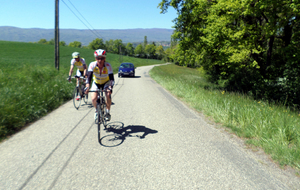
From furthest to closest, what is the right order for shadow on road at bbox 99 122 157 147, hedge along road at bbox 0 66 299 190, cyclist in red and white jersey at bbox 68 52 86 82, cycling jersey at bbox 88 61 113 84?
cyclist in red and white jersey at bbox 68 52 86 82 < cycling jersey at bbox 88 61 113 84 < shadow on road at bbox 99 122 157 147 < hedge along road at bbox 0 66 299 190

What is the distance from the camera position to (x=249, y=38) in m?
12.5

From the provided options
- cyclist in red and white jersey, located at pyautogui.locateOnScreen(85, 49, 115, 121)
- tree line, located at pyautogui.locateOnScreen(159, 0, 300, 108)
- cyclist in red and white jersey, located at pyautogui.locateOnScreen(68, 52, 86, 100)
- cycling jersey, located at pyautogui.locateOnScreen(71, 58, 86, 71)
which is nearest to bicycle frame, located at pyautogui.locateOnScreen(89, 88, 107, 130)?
cyclist in red and white jersey, located at pyautogui.locateOnScreen(85, 49, 115, 121)

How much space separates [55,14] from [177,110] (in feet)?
39.3

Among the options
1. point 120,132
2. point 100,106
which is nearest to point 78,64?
point 100,106

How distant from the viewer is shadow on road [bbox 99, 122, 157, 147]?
4.49 m

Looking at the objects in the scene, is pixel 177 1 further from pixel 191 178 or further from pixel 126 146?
pixel 191 178

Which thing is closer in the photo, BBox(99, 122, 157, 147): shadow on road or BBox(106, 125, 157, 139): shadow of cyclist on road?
BBox(99, 122, 157, 147): shadow on road

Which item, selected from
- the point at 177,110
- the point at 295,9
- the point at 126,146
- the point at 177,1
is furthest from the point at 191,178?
the point at 177,1

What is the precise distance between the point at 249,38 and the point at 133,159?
11.7 metres

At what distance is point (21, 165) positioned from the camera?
341cm

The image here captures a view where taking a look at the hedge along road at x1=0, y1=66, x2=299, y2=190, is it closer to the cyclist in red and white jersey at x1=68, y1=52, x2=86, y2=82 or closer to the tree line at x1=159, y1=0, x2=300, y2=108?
the cyclist in red and white jersey at x1=68, y1=52, x2=86, y2=82

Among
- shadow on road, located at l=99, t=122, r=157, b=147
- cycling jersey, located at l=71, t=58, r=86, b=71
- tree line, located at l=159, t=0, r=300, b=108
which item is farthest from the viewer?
tree line, located at l=159, t=0, r=300, b=108

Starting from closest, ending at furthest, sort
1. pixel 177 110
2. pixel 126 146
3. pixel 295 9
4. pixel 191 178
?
1. pixel 191 178
2. pixel 126 146
3. pixel 177 110
4. pixel 295 9

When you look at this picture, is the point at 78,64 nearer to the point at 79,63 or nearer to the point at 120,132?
the point at 79,63
